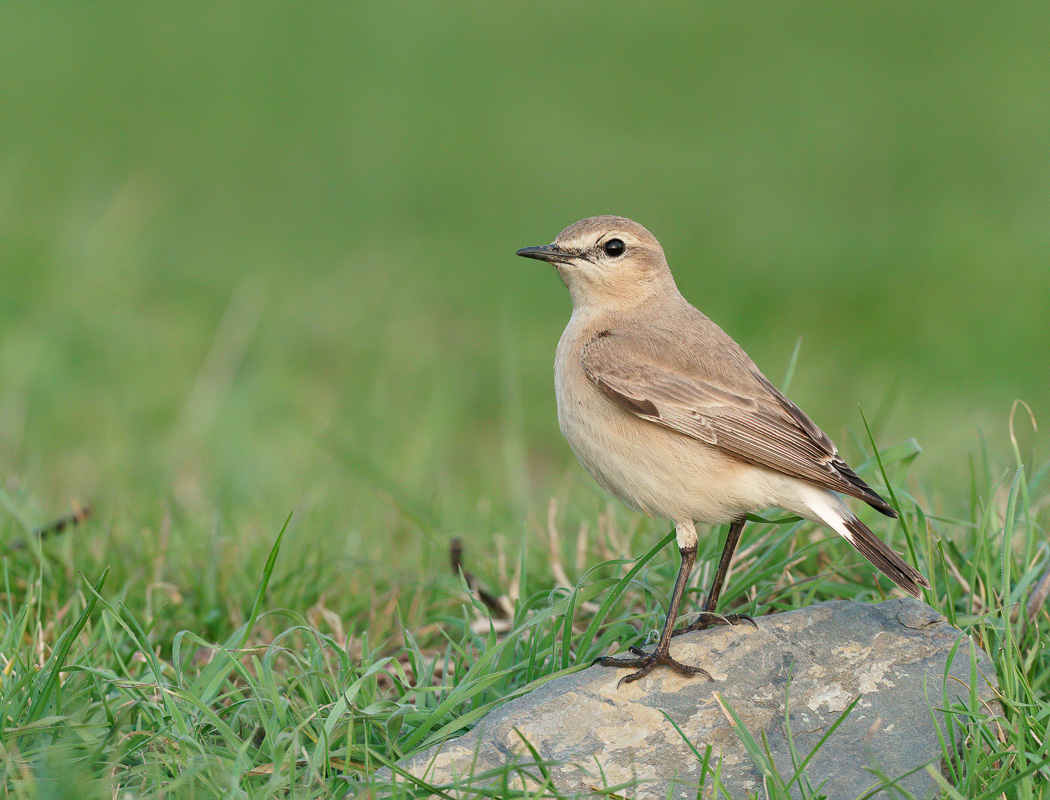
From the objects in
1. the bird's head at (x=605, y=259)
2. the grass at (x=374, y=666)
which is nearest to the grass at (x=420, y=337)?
the grass at (x=374, y=666)

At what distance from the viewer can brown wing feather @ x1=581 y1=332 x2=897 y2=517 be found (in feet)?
15.3

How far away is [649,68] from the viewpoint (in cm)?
1755

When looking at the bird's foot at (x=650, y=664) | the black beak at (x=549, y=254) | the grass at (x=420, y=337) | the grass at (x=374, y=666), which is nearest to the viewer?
the grass at (x=374, y=666)

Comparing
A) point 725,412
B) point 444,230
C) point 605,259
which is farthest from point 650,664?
point 444,230

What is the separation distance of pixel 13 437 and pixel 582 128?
31.7ft

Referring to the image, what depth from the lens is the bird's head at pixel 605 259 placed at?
18.5 feet

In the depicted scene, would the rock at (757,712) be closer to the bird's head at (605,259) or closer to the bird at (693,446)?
the bird at (693,446)

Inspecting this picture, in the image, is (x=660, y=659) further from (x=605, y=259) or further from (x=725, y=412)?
(x=605, y=259)

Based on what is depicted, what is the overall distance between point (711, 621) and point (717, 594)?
132 mm

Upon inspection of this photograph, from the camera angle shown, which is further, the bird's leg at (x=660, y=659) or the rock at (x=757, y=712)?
the bird's leg at (x=660, y=659)

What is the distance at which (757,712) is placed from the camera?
13.5 ft

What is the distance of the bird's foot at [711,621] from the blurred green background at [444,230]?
5.42 feet

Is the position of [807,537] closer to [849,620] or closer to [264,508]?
[849,620]

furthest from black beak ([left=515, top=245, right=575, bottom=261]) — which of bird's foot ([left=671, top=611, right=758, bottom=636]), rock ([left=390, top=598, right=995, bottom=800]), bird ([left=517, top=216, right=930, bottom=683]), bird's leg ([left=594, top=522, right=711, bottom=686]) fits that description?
rock ([left=390, top=598, right=995, bottom=800])
